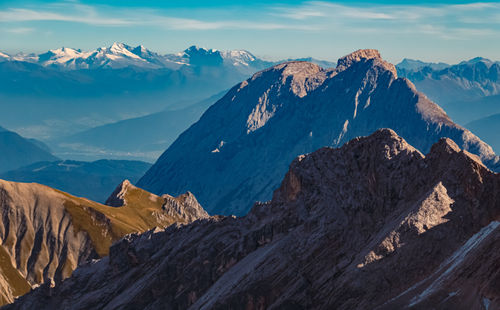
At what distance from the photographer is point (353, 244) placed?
89.8 metres

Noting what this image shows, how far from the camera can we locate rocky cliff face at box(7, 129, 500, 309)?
7462 cm

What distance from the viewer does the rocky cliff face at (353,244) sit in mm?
74625

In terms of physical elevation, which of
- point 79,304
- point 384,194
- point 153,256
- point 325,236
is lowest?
→ point 79,304

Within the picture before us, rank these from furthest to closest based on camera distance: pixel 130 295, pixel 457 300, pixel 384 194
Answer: pixel 130 295 → pixel 384 194 → pixel 457 300

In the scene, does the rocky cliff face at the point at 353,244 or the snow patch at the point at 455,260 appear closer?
the snow patch at the point at 455,260

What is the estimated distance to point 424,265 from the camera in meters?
77.4

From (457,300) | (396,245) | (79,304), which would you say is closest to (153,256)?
(79,304)

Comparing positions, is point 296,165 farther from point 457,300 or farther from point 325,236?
point 457,300

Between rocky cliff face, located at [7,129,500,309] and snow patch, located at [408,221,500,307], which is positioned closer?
snow patch, located at [408,221,500,307]

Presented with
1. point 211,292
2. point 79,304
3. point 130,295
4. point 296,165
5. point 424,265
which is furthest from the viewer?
point 79,304

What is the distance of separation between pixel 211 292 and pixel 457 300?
5357 cm

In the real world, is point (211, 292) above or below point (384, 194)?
below

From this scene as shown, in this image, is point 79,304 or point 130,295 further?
point 79,304

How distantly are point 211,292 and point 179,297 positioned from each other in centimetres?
1360
